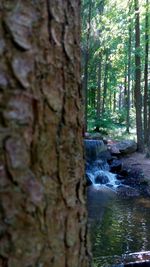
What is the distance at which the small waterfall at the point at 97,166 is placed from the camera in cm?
1622

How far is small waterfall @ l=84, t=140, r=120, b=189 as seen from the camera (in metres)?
16.2

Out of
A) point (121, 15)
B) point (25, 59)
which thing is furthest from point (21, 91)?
point (121, 15)

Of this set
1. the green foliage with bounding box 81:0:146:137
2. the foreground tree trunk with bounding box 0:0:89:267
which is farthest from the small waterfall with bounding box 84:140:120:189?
the foreground tree trunk with bounding box 0:0:89:267

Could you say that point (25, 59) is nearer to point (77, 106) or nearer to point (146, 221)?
point (77, 106)

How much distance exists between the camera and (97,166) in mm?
17609

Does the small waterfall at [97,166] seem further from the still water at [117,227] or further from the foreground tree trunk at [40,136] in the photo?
the foreground tree trunk at [40,136]

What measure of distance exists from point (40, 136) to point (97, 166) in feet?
55.0

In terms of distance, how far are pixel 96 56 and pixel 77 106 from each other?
2657cm

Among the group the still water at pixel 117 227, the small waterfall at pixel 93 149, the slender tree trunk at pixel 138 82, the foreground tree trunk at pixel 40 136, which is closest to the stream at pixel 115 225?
the still water at pixel 117 227

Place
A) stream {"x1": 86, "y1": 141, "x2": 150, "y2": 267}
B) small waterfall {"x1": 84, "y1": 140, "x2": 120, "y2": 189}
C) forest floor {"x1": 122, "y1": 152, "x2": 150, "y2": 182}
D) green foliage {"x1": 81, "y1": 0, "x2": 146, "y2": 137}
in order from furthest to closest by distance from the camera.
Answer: green foliage {"x1": 81, "y1": 0, "x2": 146, "y2": 137} < small waterfall {"x1": 84, "y1": 140, "x2": 120, "y2": 189} < forest floor {"x1": 122, "y1": 152, "x2": 150, "y2": 182} < stream {"x1": 86, "y1": 141, "x2": 150, "y2": 267}

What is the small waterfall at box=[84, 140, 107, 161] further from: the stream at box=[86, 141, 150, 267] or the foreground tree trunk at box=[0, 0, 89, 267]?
the foreground tree trunk at box=[0, 0, 89, 267]

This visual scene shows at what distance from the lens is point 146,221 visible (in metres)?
10.3

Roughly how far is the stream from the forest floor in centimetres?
111

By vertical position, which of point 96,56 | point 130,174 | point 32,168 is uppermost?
point 96,56
